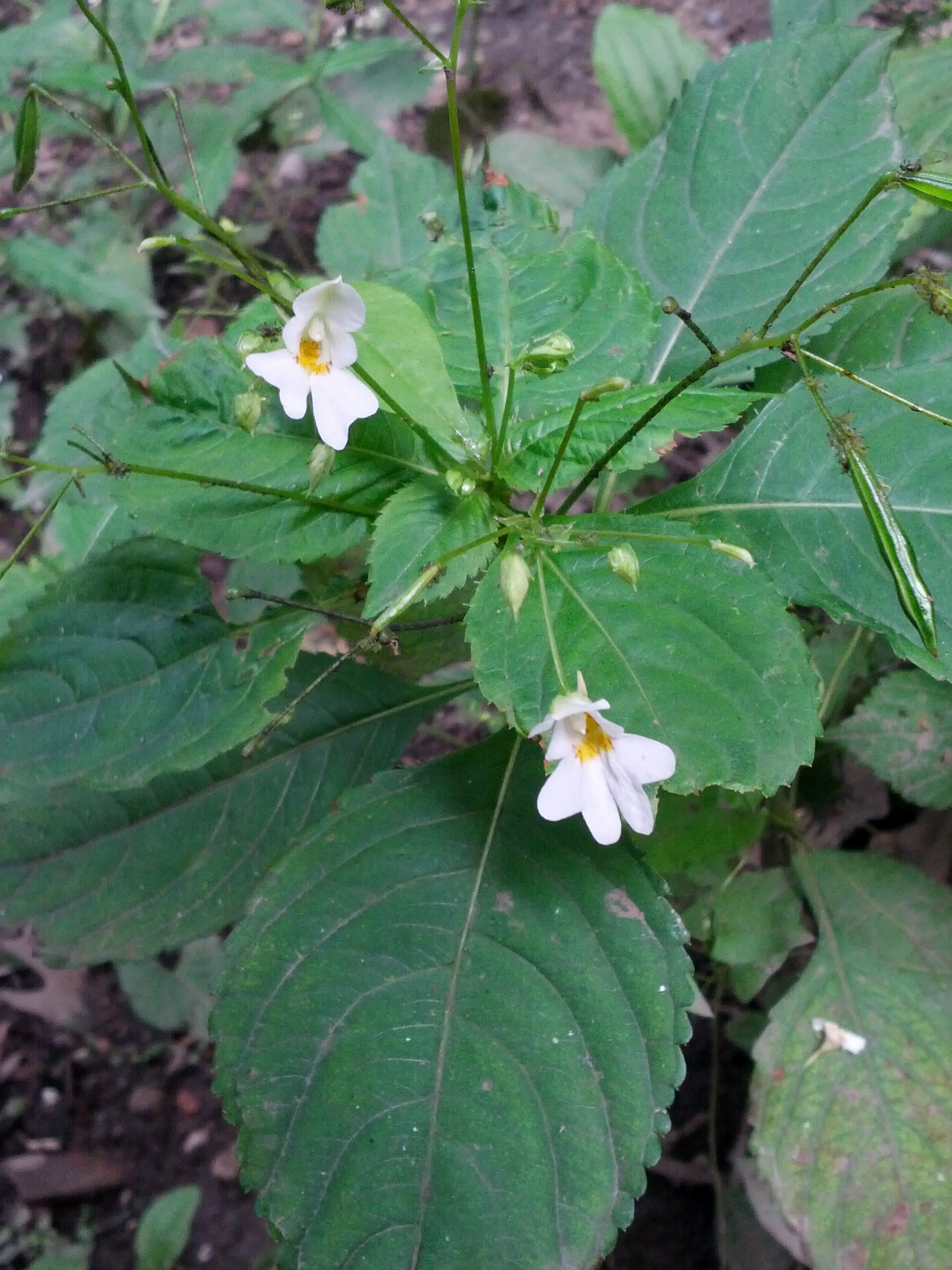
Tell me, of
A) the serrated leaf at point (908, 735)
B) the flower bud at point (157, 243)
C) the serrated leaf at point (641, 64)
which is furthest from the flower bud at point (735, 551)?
the serrated leaf at point (641, 64)

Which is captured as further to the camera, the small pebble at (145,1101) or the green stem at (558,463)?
the small pebble at (145,1101)

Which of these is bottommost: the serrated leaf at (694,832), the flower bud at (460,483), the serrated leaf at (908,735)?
the serrated leaf at (694,832)

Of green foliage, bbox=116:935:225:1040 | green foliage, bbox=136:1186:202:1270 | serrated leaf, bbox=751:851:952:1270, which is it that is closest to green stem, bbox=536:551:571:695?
serrated leaf, bbox=751:851:952:1270

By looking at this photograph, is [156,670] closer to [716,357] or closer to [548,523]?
[548,523]

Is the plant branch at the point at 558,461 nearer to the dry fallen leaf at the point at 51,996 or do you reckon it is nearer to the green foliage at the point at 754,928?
the green foliage at the point at 754,928

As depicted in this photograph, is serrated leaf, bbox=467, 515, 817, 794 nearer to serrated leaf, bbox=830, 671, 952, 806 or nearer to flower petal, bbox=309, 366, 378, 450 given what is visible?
flower petal, bbox=309, 366, 378, 450
